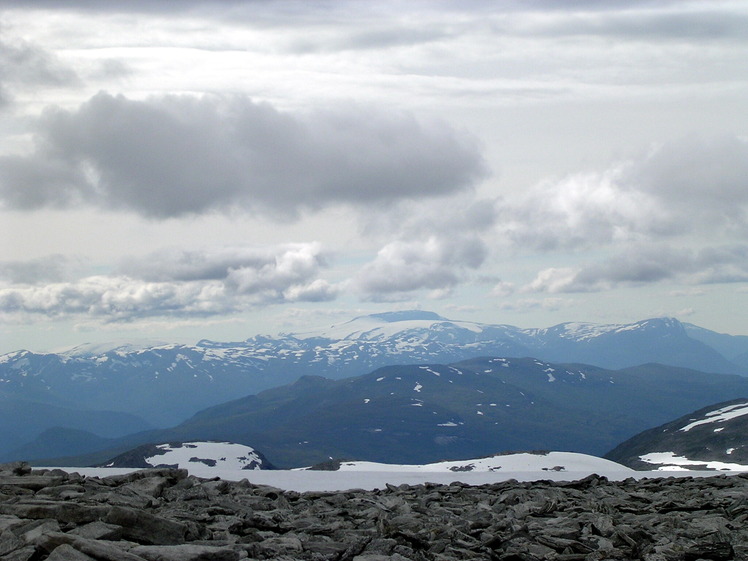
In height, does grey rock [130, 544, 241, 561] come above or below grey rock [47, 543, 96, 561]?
below

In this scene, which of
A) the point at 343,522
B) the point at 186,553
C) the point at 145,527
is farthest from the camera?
the point at 343,522

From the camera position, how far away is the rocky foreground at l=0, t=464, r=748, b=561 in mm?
12586

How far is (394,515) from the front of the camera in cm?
1742

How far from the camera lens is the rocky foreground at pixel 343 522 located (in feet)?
41.3

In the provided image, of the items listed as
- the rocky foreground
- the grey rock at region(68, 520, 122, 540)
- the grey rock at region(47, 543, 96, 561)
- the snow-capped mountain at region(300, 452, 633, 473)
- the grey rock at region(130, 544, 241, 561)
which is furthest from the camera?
the snow-capped mountain at region(300, 452, 633, 473)

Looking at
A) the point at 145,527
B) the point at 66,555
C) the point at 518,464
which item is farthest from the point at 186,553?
the point at 518,464

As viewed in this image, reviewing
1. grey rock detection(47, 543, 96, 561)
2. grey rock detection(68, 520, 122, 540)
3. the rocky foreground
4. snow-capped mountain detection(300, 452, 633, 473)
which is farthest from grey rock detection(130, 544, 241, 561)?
snow-capped mountain detection(300, 452, 633, 473)

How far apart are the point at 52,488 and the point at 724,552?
1477 centimetres

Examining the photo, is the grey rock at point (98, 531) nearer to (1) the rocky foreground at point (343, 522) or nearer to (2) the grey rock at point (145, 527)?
(1) the rocky foreground at point (343, 522)

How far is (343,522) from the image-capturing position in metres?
16.3

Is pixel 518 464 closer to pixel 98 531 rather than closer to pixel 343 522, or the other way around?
pixel 343 522

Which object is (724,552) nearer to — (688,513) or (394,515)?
(688,513)

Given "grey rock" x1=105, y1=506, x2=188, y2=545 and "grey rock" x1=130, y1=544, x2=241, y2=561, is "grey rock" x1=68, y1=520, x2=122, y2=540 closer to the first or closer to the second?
"grey rock" x1=105, y1=506, x2=188, y2=545

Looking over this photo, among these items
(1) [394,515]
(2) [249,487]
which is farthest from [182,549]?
(2) [249,487]
